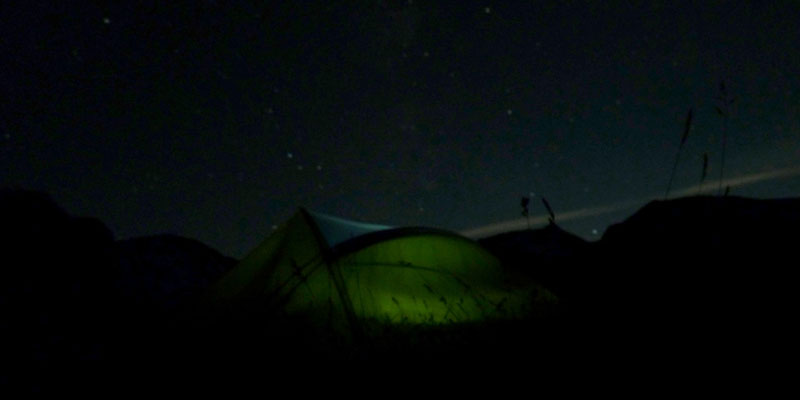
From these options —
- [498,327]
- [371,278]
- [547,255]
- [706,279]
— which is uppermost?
[371,278]

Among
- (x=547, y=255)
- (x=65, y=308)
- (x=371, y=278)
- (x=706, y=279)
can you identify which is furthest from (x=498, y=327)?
(x=547, y=255)

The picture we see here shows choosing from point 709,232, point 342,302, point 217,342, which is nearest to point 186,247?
point 217,342

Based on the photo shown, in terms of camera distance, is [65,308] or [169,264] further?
[169,264]

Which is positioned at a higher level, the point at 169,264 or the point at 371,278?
the point at 371,278

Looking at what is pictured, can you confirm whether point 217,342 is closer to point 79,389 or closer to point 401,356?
point 79,389

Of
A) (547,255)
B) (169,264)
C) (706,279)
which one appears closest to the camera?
(706,279)

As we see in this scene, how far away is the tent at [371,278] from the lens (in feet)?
15.2

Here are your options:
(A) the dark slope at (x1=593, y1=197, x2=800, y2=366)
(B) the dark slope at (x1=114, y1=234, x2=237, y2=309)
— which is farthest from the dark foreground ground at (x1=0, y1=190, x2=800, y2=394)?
(B) the dark slope at (x1=114, y1=234, x2=237, y2=309)

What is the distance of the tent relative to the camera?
463 centimetres

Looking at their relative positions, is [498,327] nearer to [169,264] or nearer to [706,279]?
[706,279]

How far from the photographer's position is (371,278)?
16.2 ft

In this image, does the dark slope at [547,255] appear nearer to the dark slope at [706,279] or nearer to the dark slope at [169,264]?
the dark slope at [706,279]

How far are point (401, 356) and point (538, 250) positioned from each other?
7.07 m

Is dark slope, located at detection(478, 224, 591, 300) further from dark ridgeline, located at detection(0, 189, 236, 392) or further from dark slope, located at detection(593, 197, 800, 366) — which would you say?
dark ridgeline, located at detection(0, 189, 236, 392)
